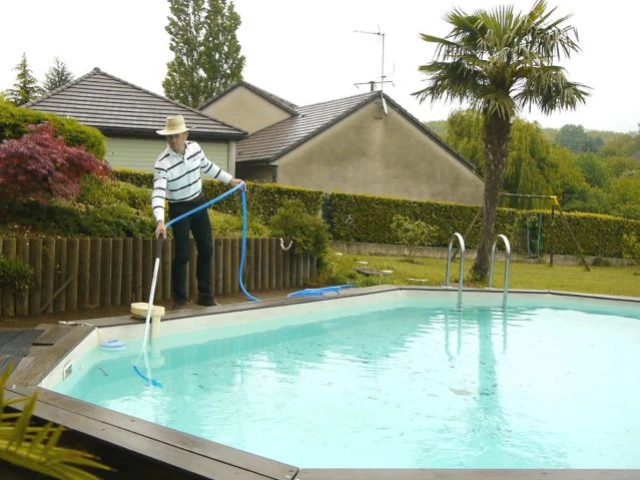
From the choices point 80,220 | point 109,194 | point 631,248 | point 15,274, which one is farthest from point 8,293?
point 631,248

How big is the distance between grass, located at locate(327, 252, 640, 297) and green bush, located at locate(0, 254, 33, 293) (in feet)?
17.8

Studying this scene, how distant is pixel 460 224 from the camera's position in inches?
856

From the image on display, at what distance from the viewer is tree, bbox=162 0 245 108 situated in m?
46.0

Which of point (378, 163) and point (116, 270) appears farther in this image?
point (378, 163)

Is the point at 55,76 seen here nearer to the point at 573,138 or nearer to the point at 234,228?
the point at 234,228

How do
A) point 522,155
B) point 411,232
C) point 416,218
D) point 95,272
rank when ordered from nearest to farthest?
point 95,272 < point 411,232 < point 416,218 < point 522,155

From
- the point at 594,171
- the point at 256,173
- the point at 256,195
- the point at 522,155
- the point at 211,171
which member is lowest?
the point at 211,171

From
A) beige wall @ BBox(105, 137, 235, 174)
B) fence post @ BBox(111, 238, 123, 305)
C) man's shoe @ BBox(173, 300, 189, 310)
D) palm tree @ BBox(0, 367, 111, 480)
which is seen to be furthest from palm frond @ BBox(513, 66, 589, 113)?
palm tree @ BBox(0, 367, 111, 480)

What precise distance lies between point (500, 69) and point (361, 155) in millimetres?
13709

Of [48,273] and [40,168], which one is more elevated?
[40,168]

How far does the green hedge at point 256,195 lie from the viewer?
16359 millimetres

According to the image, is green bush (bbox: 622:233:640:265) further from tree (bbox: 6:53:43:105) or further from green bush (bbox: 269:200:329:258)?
tree (bbox: 6:53:43:105)

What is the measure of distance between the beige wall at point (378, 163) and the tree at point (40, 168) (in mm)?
16743

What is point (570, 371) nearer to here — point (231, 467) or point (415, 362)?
point (415, 362)
